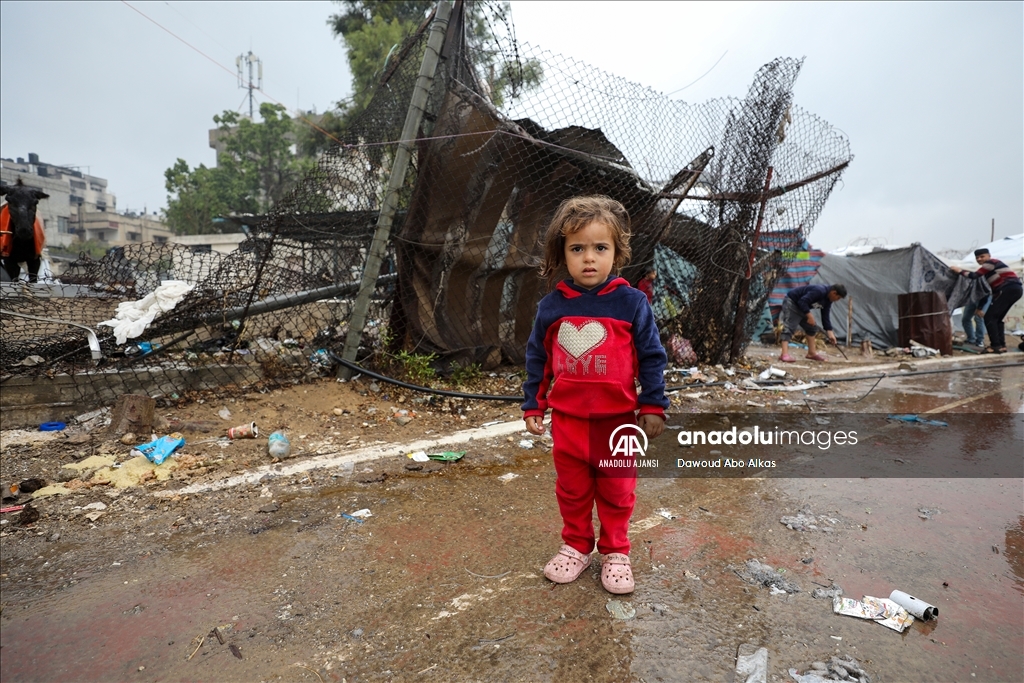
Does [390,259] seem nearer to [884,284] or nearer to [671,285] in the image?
[671,285]

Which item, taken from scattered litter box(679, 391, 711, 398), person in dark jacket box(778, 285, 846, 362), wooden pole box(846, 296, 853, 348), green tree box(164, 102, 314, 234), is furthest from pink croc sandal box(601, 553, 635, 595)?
green tree box(164, 102, 314, 234)

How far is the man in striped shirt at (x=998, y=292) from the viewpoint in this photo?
29.7ft

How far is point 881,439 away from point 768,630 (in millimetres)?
2728

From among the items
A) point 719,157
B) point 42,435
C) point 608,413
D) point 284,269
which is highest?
point 719,157

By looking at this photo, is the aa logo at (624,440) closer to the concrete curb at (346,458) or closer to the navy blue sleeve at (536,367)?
the navy blue sleeve at (536,367)

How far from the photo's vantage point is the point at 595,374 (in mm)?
1749

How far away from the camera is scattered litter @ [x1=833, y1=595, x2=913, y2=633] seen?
5.40 feet

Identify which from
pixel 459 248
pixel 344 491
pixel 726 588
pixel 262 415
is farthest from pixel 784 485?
pixel 262 415

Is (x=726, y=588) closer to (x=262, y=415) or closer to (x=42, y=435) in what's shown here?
(x=262, y=415)

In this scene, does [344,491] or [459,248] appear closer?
[344,491]

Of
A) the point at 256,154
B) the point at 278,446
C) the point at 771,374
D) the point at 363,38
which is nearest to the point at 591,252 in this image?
the point at 278,446

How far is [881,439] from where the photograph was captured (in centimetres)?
367

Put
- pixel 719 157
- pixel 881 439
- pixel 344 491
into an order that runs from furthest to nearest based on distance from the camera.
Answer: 1. pixel 719 157
2. pixel 881 439
3. pixel 344 491

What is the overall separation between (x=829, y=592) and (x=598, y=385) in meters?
1.08
